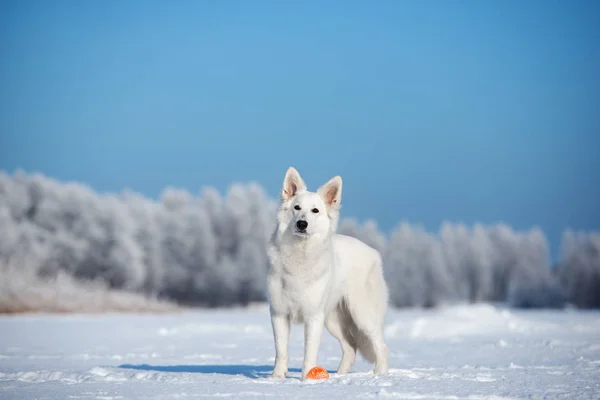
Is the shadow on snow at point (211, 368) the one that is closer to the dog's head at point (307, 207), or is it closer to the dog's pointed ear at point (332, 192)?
the dog's head at point (307, 207)

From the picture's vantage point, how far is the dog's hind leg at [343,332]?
8.95m

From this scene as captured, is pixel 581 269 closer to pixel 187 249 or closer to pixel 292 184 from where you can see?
pixel 187 249

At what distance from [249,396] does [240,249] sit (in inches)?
1804

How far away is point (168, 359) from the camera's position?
1165 centimetres

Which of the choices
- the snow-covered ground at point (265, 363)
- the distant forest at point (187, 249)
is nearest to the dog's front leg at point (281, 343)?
the snow-covered ground at point (265, 363)

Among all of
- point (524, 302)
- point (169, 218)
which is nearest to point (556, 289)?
point (524, 302)

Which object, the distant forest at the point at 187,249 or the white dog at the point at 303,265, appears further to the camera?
the distant forest at the point at 187,249

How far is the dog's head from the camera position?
763cm

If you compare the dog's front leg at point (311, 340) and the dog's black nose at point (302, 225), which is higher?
the dog's black nose at point (302, 225)

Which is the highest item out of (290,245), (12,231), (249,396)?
→ (12,231)

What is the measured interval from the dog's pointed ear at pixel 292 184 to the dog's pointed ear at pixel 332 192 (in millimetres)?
226

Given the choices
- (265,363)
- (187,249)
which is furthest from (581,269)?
(265,363)

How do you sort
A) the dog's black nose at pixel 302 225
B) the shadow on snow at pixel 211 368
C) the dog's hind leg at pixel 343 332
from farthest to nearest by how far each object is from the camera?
1. the shadow on snow at pixel 211 368
2. the dog's hind leg at pixel 343 332
3. the dog's black nose at pixel 302 225

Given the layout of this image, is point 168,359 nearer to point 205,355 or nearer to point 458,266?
point 205,355
